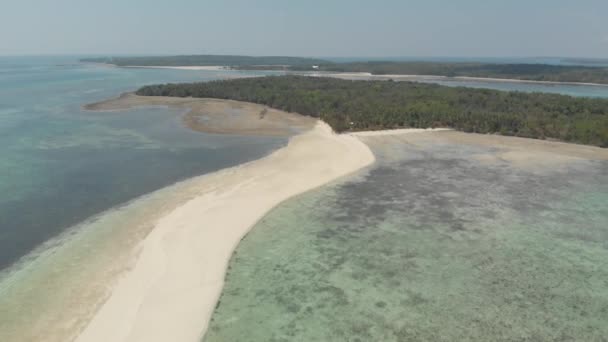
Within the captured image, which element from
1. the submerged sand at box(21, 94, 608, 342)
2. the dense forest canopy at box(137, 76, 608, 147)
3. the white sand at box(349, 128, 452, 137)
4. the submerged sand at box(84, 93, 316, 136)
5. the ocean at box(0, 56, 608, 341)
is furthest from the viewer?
the submerged sand at box(84, 93, 316, 136)

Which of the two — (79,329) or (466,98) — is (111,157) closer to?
(79,329)

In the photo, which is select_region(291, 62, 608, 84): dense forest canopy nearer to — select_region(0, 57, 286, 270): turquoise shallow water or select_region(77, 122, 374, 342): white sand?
select_region(0, 57, 286, 270): turquoise shallow water

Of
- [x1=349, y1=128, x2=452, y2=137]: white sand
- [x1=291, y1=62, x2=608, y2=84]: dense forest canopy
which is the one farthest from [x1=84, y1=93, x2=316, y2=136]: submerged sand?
[x1=291, y1=62, x2=608, y2=84]: dense forest canopy

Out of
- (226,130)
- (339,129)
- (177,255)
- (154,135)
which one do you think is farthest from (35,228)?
(339,129)

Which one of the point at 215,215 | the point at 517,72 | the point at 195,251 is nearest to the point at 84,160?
the point at 215,215

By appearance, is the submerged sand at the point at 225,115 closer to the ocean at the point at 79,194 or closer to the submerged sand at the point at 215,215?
the submerged sand at the point at 215,215

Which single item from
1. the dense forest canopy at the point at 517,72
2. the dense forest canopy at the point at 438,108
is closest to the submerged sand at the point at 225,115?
the dense forest canopy at the point at 438,108

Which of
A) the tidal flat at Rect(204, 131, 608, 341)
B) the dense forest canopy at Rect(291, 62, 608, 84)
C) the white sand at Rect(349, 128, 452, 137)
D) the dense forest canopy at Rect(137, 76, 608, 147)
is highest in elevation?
the dense forest canopy at Rect(291, 62, 608, 84)
